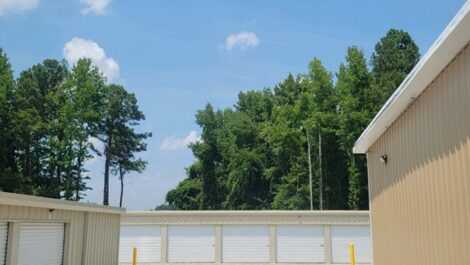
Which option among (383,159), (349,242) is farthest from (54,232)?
(349,242)

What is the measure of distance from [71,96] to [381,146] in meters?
36.2

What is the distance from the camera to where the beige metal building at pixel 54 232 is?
28.2ft

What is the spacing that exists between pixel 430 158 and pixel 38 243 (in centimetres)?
748

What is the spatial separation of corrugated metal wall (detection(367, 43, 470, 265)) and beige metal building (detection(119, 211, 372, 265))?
48.3 feet

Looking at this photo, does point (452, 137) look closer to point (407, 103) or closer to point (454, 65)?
point (454, 65)

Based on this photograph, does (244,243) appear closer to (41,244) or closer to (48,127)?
(41,244)

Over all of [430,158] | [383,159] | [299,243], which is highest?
[383,159]

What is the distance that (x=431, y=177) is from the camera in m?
6.55

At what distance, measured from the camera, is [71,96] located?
4156 centimetres

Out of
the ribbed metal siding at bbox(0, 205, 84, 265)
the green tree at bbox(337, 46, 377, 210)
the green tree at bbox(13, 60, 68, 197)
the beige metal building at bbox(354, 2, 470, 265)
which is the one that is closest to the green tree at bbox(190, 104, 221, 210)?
the green tree at bbox(13, 60, 68, 197)

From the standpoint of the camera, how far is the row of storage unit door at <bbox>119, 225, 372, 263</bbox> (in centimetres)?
2397

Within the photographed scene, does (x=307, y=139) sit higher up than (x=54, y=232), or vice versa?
(x=307, y=139)

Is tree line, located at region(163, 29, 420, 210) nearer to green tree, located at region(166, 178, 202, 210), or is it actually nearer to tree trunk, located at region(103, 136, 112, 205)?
green tree, located at region(166, 178, 202, 210)

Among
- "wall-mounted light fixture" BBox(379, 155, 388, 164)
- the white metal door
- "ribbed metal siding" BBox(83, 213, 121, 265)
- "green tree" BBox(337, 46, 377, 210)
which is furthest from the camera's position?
"green tree" BBox(337, 46, 377, 210)
